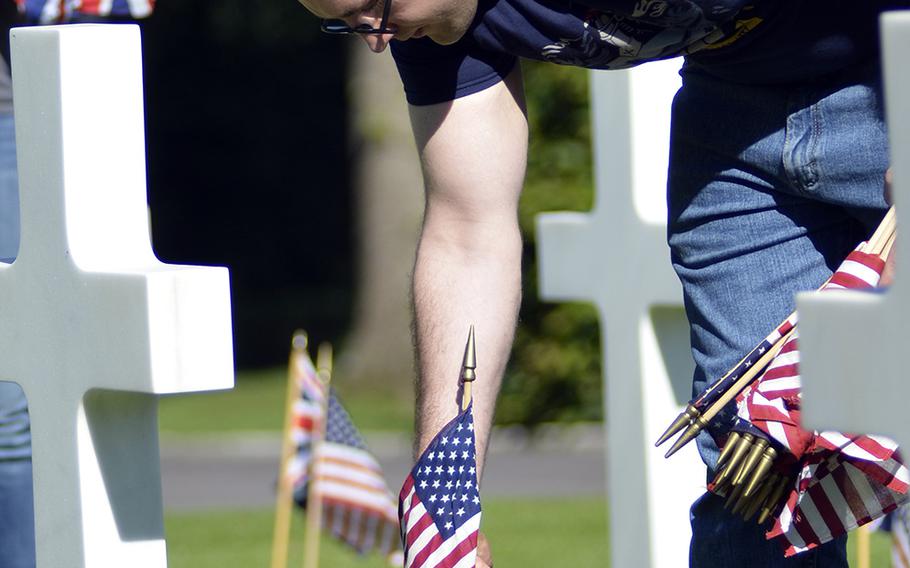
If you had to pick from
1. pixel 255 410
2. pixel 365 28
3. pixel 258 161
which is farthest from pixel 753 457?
pixel 258 161

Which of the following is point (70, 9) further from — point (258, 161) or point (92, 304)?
point (258, 161)

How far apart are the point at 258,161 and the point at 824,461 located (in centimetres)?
1818

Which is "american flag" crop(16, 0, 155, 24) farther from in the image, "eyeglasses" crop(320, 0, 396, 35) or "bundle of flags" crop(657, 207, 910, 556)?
"bundle of flags" crop(657, 207, 910, 556)

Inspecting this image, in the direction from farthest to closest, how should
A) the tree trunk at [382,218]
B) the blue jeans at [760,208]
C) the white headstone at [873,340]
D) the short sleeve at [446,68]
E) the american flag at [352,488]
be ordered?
the tree trunk at [382,218], the american flag at [352,488], the short sleeve at [446,68], the blue jeans at [760,208], the white headstone at [873,340]

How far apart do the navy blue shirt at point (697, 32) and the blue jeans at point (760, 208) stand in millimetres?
66

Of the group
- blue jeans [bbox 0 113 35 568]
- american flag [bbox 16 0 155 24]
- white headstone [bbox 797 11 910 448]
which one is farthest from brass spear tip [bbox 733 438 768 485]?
american flag [bbox 16 0 155 24]

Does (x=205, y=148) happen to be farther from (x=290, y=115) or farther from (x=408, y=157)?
(x=408, y=157)

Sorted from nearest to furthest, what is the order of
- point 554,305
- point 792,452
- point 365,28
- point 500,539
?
point 792,452 → point 365,28 → point 500,539 → point 554,305

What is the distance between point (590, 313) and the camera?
976cm

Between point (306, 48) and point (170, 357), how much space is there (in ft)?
55.6

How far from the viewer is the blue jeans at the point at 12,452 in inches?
131

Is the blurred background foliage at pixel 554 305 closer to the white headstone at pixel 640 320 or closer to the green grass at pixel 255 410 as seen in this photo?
the green grass at pixel 255 410

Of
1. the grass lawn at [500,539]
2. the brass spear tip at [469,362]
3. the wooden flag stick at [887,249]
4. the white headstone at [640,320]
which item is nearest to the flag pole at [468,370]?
the brass spear tip at [469,362]

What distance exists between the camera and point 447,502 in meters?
2.48
